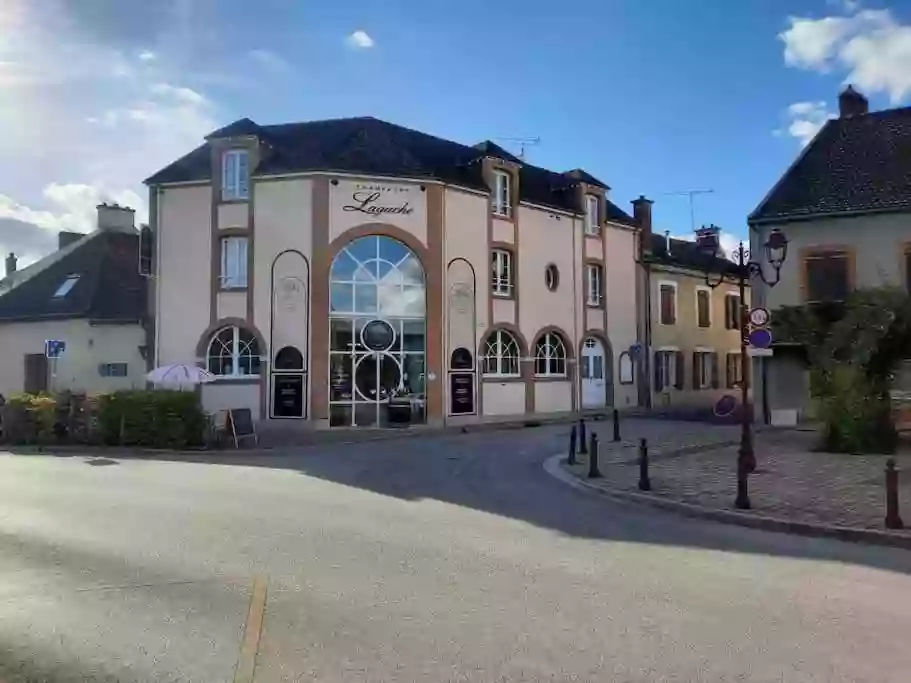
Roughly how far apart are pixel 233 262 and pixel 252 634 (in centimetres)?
2270

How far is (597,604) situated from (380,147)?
2381 centimetres

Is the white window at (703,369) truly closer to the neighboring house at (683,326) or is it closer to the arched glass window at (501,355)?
the neighboring house at (683,326)

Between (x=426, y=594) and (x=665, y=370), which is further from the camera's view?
(x=665, y=370)

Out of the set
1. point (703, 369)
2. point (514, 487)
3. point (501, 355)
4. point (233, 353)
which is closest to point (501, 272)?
point (501, 355)

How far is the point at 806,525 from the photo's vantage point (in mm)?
9719

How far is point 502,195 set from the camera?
3042 cm

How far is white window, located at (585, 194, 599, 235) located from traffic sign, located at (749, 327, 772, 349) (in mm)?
20291

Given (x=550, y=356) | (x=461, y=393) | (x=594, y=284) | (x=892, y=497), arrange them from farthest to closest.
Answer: (x=594, y=284) < (x=550, y=356) < (x=461, y=393) < (x=892, y=497)

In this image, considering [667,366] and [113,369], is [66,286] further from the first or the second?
[667,366]

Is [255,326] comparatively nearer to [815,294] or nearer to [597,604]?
[815,294]

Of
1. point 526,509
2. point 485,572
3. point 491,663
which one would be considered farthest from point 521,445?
point 491,663

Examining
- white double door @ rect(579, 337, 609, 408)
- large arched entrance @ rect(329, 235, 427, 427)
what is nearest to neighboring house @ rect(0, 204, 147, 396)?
large arched entrance @ rect(329, 235, 427, 427)

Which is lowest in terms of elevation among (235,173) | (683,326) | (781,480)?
(781,480)

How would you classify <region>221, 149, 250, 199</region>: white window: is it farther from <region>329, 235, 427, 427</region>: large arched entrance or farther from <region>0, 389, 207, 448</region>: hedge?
<region>0, 389, 207, 448</region>: hedge
